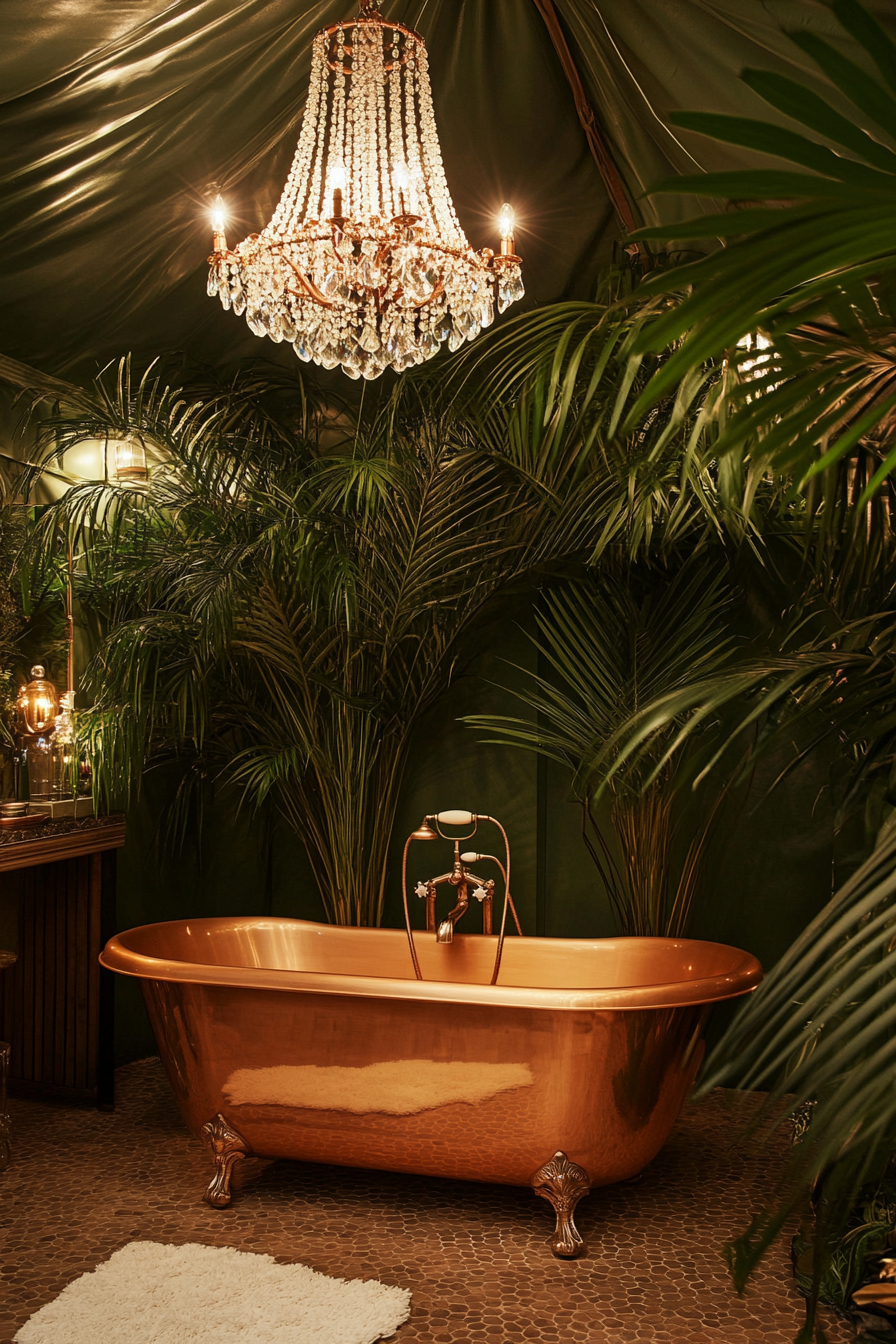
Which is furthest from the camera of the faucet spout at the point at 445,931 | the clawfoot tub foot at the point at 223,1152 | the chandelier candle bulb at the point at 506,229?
the faucet spout at the point at 445,931

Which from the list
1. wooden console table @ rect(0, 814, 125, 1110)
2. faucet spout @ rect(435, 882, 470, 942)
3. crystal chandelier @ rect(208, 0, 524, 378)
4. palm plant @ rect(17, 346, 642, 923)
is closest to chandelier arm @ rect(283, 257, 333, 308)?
crystal chandelier @ rect(208, 0, 524, 378)

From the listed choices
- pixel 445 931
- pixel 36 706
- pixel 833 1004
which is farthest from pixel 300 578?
pixel 833 1004

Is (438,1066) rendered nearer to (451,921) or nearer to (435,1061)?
(435,1061)

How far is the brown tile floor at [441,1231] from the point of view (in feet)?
7.68

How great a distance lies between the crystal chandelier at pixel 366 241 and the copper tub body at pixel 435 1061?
5.16ft

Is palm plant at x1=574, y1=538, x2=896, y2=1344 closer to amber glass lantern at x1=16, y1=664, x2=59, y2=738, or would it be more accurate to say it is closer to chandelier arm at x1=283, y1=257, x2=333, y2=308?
chandelier arm at x1=283, y1=257, x2=333, y2=308

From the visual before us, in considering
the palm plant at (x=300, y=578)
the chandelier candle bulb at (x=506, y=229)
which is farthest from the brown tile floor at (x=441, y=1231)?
the chandelier candle bulb at (x=506, y=229)

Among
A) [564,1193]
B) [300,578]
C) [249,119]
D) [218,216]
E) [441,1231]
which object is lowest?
[441,1231]

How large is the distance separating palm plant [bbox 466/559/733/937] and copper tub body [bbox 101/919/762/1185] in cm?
46

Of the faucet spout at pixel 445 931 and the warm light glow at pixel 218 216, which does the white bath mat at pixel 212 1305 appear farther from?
the warm light glow at pixel 218 216

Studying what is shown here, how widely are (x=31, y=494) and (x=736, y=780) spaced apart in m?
3.03

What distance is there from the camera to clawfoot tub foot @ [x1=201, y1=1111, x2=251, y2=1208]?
2871 mm

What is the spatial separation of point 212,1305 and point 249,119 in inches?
108

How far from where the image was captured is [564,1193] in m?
2.62
